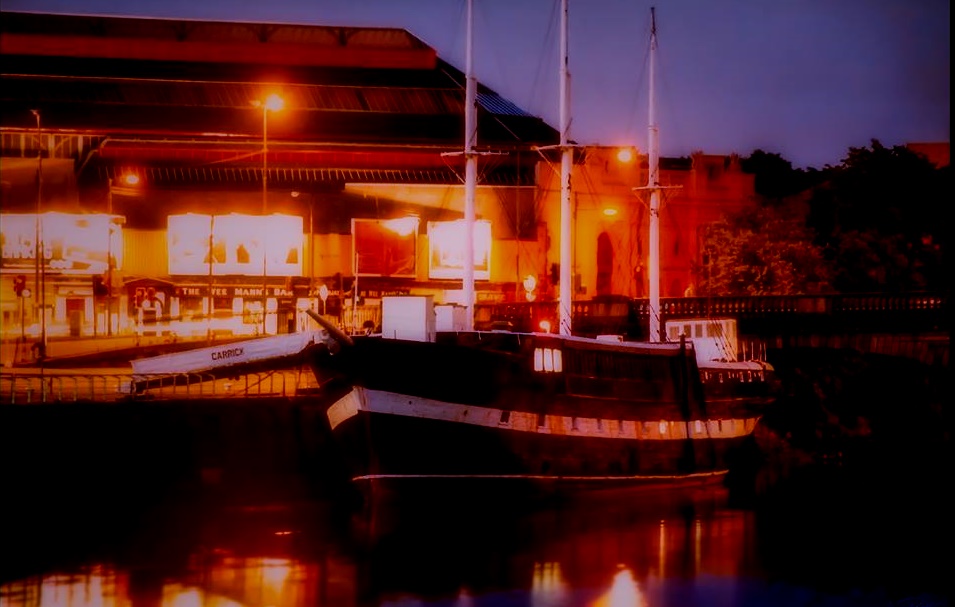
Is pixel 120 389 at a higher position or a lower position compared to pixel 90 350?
lower

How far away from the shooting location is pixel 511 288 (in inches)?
1993

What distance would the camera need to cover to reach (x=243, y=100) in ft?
168

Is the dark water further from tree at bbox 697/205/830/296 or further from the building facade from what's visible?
tree at bbox 697/205/830/296

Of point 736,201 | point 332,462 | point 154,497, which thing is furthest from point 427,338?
point 736,201

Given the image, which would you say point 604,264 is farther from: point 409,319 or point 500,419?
point 409,319

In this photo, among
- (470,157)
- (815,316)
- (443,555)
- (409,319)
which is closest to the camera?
(443,555)

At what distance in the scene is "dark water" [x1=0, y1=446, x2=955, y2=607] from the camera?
2161 centimetres

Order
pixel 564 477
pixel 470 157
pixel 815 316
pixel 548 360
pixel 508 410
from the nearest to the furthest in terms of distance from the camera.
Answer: pixel 508 410 → pixel 548 360 → pixel 564 477 → pixel 470 157 → pixel 815 316

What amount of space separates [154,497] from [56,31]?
31.8 meters

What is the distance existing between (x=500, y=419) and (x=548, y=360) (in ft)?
6.44

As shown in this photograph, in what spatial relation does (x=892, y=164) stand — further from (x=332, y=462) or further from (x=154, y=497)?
(x=154, y=497)

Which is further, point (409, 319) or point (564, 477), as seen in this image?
point (564, 477)

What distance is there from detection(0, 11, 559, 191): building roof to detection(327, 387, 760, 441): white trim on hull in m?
20.4

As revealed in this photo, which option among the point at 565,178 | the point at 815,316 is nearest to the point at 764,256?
the point at 815,316
